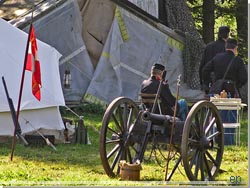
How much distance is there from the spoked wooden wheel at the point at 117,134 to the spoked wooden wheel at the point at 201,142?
662 millimetres

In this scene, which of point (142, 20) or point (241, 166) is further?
point (142, 20)

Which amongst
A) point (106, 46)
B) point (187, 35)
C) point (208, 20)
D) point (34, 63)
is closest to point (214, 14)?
point (208, 20)

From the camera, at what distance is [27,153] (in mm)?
8414

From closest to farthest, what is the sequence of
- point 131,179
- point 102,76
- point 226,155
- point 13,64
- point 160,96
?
point 131,179 < point 160,96 < point 226,155 < point 13,64 < point 102,76

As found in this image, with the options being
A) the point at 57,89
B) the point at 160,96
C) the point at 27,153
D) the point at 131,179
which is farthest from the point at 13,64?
the point at 131,179

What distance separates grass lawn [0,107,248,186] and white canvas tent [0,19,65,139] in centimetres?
35

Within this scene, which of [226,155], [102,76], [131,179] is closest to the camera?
[131,179]

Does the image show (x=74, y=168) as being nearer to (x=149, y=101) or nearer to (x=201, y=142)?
(x=149, y=101)

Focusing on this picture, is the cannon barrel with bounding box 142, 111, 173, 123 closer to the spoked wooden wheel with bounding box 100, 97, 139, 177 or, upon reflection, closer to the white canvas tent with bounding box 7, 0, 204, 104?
the spoked wooden wheel with bounding box 100, 97, 139, 177

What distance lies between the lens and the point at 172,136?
22.0 ft

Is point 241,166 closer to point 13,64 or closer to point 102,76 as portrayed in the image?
point 13,64

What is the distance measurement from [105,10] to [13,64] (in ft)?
10.3

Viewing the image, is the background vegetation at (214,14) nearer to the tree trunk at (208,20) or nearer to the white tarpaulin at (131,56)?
the tree trunk at (208,20)

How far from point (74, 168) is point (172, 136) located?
1342mm
